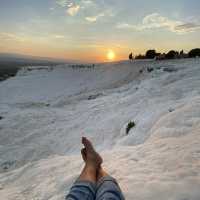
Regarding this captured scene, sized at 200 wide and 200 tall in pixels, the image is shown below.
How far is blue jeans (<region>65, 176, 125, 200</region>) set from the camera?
105 inches

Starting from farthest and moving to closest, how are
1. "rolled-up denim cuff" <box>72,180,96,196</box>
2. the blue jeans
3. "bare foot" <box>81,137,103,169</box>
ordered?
1. "bare foot" <box>81,137,103,169</box>
2. "rolled-up denim cuff" <box>72,180,96,196</box>
3. the blue jeans

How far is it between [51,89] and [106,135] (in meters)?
13.1

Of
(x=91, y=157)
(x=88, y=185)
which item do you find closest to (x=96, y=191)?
(x=88, y=185)

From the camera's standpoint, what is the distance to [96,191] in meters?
2.88

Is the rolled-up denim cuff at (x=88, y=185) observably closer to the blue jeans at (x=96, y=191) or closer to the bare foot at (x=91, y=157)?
the blue jeans at (x=96, y=191)

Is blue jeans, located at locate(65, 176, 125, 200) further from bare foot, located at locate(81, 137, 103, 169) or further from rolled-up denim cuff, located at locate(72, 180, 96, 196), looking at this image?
bare foot, located at locate(81, 137, 103, 169)

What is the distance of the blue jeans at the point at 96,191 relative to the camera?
105 inches

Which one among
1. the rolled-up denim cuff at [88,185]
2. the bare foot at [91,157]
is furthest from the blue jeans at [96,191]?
the bare foot at [91,157]

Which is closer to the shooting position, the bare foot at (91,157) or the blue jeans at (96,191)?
the blue jeans at (96,191)

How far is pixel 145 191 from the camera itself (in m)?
3.20

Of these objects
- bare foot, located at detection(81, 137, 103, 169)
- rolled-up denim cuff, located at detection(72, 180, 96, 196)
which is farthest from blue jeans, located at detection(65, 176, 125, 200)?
bare foot, located at detection(81, 137, 103, 169)

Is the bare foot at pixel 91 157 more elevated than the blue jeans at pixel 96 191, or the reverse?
the blue jeans at pixel 96 191

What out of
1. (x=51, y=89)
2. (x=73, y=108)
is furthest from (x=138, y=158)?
(x=51, y=89)

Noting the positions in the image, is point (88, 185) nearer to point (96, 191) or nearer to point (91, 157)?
point (96, 191)
